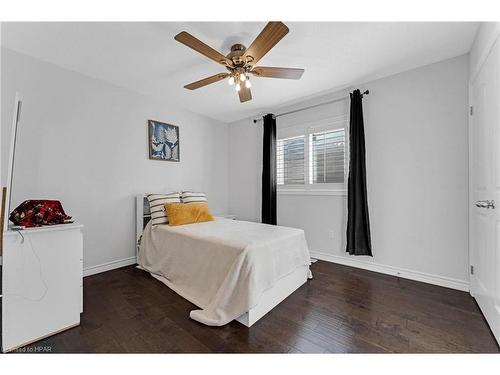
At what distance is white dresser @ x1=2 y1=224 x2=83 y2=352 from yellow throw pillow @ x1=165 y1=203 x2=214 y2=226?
1.18m

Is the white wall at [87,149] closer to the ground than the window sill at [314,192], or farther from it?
farther from it

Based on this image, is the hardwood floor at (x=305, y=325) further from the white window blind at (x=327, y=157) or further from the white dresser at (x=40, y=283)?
the white window blind at (x=327, y=157)

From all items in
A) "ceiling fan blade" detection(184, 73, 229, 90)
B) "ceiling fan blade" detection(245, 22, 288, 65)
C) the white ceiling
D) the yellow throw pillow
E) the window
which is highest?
the white ceiling

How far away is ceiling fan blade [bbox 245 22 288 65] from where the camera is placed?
1537mm

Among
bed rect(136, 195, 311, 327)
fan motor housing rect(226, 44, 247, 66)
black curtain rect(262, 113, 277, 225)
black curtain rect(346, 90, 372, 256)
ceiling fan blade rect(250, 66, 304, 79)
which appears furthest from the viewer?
black curtain rect(262, 113, 277, 225)

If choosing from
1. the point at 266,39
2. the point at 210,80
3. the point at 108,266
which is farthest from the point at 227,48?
the point at 108,266

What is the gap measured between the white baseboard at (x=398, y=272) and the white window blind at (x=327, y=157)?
1111 millimetres

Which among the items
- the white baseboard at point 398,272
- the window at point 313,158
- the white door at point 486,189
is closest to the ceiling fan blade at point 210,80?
the window at point 313,158

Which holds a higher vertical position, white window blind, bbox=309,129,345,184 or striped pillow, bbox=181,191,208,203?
white window blind, bbox=309,129,345,184

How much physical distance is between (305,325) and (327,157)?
7.81 feet

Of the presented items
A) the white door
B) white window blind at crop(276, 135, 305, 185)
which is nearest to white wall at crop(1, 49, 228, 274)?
white window blind at crop(276, 135, 305, 185)

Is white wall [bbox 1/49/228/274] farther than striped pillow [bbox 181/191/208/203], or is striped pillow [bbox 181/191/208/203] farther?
striped pillow [bbox 181/191/208/203]

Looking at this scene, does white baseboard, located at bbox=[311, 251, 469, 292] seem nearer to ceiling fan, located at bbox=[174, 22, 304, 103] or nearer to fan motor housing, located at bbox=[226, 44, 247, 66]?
ceiling fan, located at bbox=[174, 22, 304, 103]

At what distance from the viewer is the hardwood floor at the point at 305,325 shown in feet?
4.96
